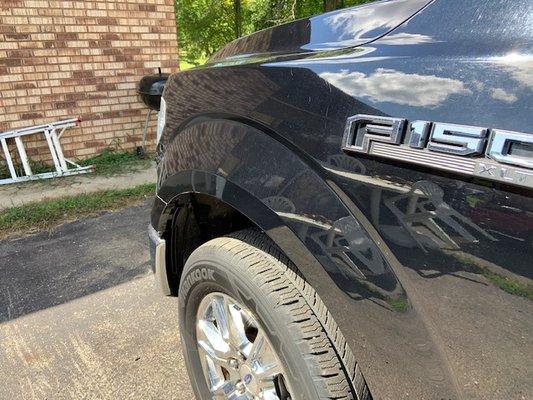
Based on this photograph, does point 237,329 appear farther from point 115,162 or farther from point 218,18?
point 218,18

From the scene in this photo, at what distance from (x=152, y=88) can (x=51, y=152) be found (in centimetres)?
146

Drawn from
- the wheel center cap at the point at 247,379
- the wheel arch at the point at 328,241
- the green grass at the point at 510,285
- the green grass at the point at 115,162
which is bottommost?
the green grass at the point at 115,162

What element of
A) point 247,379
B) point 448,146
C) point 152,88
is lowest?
point 247,379

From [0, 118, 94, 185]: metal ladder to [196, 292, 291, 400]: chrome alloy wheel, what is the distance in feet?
14.8

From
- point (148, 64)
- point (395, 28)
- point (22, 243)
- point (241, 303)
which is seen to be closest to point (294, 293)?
point (241, 303)

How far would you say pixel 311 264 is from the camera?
4.48ft

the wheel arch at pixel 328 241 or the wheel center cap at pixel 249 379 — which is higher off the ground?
the wheel arch at pixel 328 241

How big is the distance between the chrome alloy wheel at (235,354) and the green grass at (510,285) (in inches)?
29.5

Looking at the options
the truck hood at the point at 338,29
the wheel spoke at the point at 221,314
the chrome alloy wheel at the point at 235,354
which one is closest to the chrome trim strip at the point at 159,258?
the chrome alloy wheel at the point at 235,354

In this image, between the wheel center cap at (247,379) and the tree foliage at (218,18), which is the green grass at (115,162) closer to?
the wheel center cap at (247,379)

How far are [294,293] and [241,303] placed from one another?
241 millimetres

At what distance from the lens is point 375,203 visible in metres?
1.14

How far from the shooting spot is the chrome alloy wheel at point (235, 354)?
5.15ft

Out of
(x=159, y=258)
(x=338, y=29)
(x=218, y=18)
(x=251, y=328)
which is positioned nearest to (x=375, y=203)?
(x=338, y=29)
